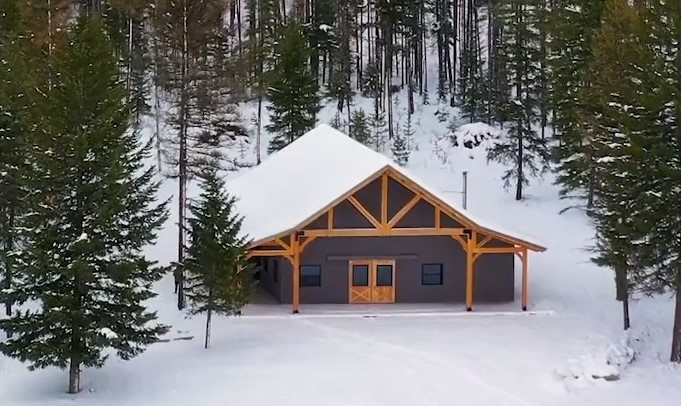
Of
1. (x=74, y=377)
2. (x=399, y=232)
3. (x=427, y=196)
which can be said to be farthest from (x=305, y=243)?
(x=74, y=377)

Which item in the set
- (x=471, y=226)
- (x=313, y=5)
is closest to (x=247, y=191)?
(x=471, y=226)

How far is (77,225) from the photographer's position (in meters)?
18.3

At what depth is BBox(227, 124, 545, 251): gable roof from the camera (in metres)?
24.3

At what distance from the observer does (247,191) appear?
96.7 feet

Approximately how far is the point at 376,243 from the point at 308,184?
3.16m

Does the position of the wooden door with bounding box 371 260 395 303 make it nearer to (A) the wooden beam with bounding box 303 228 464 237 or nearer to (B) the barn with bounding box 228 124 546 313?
(B) the barn with bounding box 228 124 546 313

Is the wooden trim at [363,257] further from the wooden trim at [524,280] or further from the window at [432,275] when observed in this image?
the wooden trim at [524,280]

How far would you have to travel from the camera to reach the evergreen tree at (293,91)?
38906mm

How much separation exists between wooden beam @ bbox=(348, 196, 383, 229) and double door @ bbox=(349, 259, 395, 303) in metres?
1.38

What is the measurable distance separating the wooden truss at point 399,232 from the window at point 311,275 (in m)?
0.84

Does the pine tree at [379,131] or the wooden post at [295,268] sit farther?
the pine tree at [379,131]

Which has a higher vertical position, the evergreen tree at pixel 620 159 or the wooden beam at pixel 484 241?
the evergreen tree at pixel 620 159

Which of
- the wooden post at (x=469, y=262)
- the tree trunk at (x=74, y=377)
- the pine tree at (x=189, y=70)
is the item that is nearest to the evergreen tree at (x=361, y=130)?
the pine tree at (x=189, y=70)

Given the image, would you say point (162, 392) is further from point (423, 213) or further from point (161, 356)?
point (423, 213)
